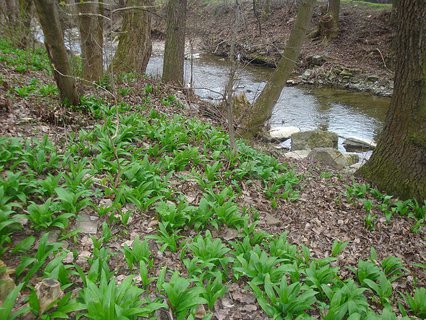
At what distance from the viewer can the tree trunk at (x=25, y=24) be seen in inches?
511

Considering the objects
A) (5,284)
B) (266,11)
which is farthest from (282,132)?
(266,11)

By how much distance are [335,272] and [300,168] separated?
3348mm

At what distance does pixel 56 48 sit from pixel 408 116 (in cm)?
590

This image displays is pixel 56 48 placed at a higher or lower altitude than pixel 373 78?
higher

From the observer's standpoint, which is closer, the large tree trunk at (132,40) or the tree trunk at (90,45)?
the tree trunk at (90,45)

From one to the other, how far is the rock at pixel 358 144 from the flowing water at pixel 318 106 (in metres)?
0.43

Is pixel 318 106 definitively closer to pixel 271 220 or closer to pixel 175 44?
pixel 175 44

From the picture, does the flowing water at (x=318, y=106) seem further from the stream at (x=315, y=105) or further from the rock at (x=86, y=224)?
the rock at (x=86, y=224)

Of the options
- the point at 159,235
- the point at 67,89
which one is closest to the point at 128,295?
the point at 159,235

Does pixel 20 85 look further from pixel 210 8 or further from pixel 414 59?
pixel 210 8

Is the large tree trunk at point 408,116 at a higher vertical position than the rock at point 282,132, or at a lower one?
higher

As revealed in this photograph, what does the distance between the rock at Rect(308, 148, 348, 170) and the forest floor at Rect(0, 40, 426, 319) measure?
1715 millimetres

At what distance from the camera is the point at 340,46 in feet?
69.8

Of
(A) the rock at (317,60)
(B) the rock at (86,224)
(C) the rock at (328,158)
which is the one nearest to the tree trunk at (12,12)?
(C) the rock at (328,158)
